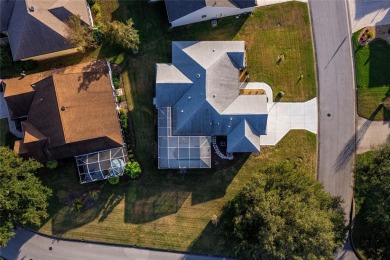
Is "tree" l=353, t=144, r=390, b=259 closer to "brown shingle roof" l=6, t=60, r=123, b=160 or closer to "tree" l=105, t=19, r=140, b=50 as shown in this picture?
"brown shingle roof" l=6, t=60, r=123, b=160

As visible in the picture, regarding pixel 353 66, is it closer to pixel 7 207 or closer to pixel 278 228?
pixel 278 228

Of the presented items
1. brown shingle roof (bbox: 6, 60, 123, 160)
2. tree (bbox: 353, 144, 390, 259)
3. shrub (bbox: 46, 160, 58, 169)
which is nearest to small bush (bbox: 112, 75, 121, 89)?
brown shingle roof (bbox: 6, 60, 123, 160)

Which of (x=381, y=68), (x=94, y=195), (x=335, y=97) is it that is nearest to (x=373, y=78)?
(x=381, y=68)

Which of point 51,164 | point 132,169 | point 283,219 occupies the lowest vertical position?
point 283,219

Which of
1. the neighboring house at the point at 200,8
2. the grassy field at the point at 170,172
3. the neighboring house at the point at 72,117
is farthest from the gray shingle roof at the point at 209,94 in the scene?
the neighboring house at the point at 72,117

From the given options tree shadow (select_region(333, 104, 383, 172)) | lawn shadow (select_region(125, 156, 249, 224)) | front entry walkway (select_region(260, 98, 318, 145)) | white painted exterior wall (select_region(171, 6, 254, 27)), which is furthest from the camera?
front entry walkway (select_region(260, 98, 318, 145))

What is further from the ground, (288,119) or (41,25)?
(41,25)

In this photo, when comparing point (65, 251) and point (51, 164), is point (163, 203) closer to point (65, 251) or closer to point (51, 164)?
point (65, 251)
